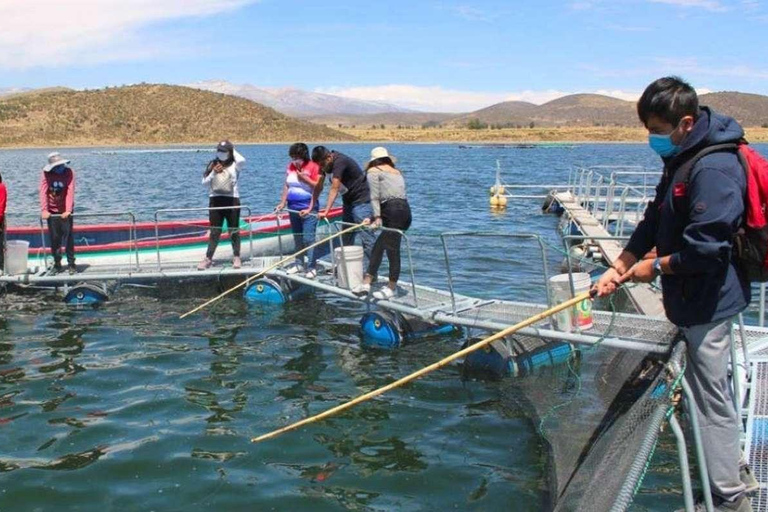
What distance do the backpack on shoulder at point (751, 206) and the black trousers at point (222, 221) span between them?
959cm

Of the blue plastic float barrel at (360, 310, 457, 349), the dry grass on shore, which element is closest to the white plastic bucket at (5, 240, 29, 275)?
the blue plastic float barrel at (360, 310, 457, 349)

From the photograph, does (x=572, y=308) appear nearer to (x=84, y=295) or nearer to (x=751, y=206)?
(x=751, y=206)

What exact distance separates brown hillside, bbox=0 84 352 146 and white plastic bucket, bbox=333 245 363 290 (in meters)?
102

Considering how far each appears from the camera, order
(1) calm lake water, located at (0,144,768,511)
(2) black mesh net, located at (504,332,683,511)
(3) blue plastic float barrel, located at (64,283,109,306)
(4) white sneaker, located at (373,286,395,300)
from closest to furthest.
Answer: (2) black mesh net, located at (504,332,683,511) → (1) calm lake water, located at (0,144,768,511) → (4) white sneaker, located at (373,286,395,300) → (3) blue plastic float barrel, located at (64,283,109,306)

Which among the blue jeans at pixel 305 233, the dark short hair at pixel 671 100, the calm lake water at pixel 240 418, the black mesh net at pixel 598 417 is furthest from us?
the blue jeans at pixel 305 233

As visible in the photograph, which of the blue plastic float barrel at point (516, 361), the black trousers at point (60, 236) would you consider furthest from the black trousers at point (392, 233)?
the black trousers at point (60, 236)

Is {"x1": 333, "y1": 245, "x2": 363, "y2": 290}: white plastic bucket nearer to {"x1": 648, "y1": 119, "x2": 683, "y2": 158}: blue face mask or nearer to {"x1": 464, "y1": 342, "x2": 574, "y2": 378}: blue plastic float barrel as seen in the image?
{"x1": 464, "y1": 342, "x2": 574, "y2": 378}: blue plastic float barrel

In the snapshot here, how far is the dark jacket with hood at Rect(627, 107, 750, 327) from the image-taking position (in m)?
4.09

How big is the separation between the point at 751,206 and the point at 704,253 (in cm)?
36

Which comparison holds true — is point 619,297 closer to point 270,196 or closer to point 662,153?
point 662,153

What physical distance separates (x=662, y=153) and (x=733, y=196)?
20.8 inches

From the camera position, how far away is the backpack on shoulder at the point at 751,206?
4152mm

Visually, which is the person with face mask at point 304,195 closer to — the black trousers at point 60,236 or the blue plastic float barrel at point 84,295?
the blue plastic float barrel at point 84,295

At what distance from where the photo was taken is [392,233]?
10.1 m
